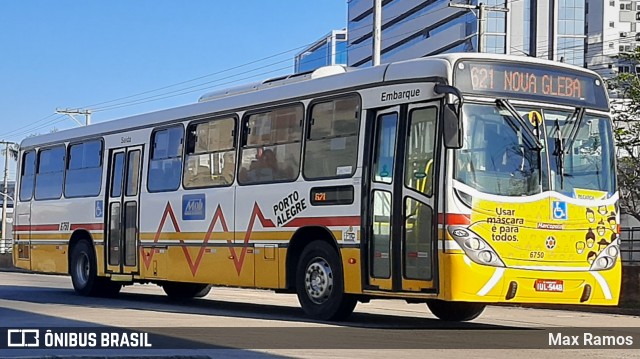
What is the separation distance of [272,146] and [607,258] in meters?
5.33

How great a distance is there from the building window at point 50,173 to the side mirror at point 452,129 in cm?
1194

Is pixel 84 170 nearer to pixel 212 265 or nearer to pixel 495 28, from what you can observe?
pixel 212 265

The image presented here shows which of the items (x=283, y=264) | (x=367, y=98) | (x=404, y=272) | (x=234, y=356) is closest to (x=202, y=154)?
(x=283, y=264)

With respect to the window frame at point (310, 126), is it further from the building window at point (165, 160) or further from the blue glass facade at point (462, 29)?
the blue glass facade at point (462, 29)

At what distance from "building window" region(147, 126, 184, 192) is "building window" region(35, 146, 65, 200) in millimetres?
3913

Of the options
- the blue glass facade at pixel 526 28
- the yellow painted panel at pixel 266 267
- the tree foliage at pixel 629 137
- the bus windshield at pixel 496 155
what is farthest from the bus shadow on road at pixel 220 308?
the blue glass facade at pixel 526 28

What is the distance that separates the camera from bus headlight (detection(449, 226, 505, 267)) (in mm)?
13492

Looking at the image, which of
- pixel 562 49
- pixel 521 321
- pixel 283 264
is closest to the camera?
pixel 283 264

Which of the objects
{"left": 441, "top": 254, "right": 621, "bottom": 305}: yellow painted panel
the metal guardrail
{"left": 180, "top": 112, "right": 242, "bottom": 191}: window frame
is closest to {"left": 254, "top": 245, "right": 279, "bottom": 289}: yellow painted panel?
{"left": 180, "top": 112, "right": 242, "bottom": 191}: window frame

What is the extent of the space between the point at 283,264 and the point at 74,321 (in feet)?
10.3

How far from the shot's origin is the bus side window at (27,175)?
24.6m

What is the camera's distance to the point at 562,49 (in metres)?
95.4

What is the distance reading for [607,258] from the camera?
47.6 feet

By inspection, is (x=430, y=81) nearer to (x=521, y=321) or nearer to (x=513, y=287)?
(x=513, y=287)
